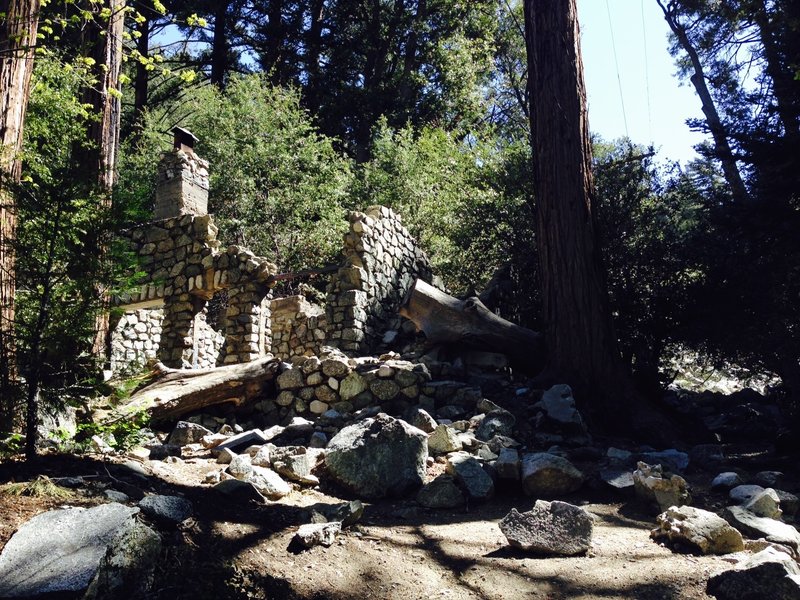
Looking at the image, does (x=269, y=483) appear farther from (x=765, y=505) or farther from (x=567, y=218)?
(x=567, y=218)

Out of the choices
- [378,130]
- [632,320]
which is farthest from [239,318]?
[378,130]

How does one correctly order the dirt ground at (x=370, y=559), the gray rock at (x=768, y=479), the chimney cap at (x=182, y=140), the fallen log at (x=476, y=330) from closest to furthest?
1. the dirt ground at (x=370, y=559)
2. the gray rock at (x=768, y=479)
3. the fallen log at (x=476, y=330)
4. the chimney cap at (x=182, y=140)

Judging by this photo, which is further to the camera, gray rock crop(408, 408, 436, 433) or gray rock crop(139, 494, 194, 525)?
gray rock crop(408, 408, 436, 433)

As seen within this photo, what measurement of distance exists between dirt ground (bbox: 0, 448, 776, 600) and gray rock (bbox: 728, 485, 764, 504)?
80 cm

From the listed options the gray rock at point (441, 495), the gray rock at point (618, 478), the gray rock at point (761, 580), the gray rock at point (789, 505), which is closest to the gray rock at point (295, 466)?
the gray rock at point (441, 495)

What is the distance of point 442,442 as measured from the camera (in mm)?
6133

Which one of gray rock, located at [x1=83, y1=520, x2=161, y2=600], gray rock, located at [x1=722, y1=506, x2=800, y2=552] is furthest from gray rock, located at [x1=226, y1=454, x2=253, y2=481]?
gray rock, located at [x1=722, y1=506, x2=800, y2=552]

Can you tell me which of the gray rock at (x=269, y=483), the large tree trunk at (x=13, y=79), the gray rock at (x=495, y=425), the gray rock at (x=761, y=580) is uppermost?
the large tree trunk at (x=13, y=79)

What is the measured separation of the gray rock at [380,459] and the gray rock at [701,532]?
1916mm

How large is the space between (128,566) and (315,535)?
111cm

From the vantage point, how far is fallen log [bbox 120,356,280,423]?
23.9 feet

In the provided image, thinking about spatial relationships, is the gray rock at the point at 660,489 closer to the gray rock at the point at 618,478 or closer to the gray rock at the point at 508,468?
the gray rock at the point at 618,478

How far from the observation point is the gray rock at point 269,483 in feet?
15.5

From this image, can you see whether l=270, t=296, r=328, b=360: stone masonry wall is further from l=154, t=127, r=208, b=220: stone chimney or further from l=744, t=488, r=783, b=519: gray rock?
l=744, t=488, r=783, b=519: gray rock
